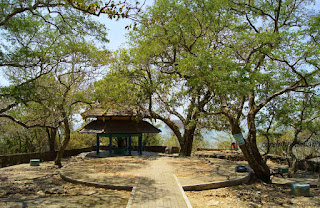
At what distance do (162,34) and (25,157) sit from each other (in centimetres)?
1224

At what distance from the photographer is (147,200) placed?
632 centimetres

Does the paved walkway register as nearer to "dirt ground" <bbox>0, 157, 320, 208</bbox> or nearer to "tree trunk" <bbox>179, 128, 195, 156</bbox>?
"dirt ground" <bbox>0, 157, 320, 208</bbox>

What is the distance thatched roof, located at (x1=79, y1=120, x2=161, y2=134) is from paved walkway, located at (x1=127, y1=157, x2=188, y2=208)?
8825mm

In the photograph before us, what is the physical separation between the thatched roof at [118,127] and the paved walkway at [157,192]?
29.0 ft

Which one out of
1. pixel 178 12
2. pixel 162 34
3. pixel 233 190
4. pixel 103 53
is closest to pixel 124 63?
pixel 103 53

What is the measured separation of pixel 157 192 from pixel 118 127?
12000 mm

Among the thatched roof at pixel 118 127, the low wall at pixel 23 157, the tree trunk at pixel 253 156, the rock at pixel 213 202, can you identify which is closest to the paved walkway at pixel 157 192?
the rock at pixel 213 202

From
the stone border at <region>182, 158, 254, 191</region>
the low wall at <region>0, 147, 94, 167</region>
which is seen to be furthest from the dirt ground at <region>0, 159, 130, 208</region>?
the low wall at <region>0, 147, 94, 167</region>

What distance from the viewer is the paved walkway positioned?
6.02 metres

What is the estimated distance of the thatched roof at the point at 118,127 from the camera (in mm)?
18266

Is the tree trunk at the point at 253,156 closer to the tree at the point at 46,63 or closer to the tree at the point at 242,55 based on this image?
the tree at the point at 242,55

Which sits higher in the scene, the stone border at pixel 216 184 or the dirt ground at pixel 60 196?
the stone border at pixel 216 184

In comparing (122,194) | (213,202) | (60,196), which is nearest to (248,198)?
(213,202)

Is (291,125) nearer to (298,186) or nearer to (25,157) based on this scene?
(298,186)
